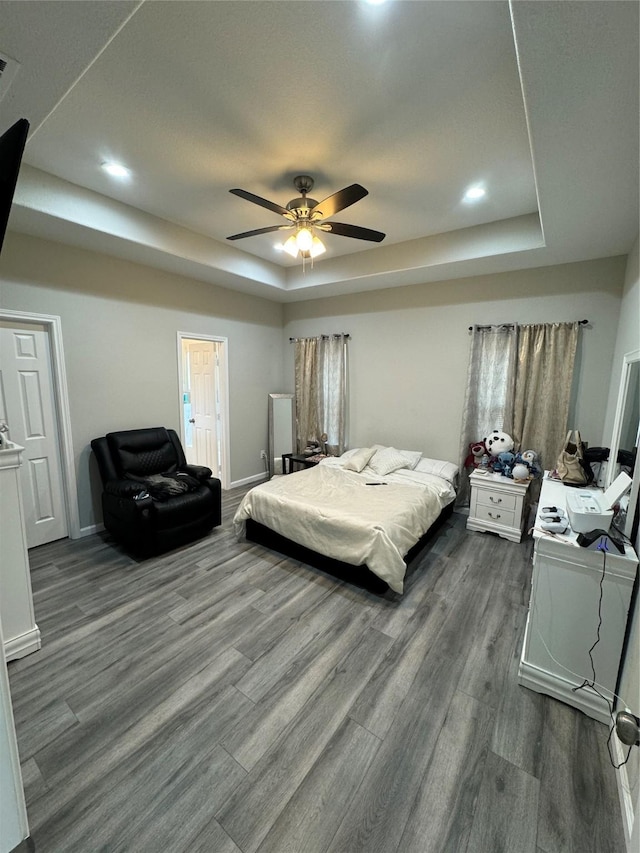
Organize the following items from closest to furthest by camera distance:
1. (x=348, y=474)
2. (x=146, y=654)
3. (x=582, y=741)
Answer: (x=582, y=741)
(x=146, y=654)
(x=348, y=474)

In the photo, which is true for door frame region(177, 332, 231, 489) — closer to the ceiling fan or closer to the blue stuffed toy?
the ceiling fan

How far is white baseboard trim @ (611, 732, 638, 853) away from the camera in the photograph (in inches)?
46.3

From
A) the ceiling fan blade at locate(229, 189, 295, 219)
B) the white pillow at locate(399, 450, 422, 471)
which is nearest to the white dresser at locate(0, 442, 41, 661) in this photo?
the ceiling fan blade at locate(229, 189, 295, 219)

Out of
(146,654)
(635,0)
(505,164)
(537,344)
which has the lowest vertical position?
(146,654)

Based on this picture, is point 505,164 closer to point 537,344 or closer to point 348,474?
point 537,344

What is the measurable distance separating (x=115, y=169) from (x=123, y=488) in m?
2.44

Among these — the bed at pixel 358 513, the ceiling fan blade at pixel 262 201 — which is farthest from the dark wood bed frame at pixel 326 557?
the ceiling fan blade at pixel 262 201

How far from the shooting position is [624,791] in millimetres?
1286

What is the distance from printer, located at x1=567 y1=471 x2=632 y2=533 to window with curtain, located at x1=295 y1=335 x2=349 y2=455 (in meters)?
3.23

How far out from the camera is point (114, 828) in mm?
1199

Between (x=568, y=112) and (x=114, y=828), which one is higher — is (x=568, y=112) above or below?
above

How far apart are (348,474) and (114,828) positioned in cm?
292

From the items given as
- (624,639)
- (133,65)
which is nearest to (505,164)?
(133,65)

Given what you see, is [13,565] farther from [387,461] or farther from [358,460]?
[387,461]
